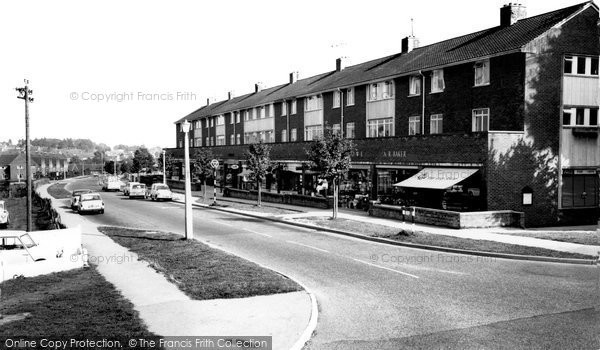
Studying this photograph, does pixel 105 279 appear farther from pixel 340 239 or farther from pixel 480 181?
pixel 480 181

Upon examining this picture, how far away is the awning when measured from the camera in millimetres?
24141

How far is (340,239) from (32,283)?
1139cm

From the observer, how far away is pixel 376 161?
3131 centimetres

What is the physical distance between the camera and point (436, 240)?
1864cm

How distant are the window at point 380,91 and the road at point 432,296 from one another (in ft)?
59.4

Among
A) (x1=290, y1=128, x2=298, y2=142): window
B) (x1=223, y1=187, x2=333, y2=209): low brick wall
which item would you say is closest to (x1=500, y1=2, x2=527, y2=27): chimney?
(x1=223, y1=187, x2=333, y2=209): low brick wall

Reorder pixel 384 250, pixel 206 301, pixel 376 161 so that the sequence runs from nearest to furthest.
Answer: pixel 206 301, pixel 384 250, pixel 376 161

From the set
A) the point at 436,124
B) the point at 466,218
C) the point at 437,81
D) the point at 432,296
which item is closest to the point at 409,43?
the point at 437,81

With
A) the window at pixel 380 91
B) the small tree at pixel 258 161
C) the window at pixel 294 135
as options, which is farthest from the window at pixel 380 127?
the window at pixel 294 135

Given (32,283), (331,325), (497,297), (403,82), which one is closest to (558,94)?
(403,82)

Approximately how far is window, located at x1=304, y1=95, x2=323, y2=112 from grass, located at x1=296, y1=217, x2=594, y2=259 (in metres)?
19.6

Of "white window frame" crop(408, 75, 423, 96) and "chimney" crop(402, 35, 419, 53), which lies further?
"chimney" crop(402, 35, 419, 53)

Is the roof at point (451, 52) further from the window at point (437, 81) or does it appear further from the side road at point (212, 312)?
the side road at point (212, 312)

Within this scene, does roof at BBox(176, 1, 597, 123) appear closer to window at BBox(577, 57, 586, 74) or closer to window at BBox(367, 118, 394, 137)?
window at BBox(577, 57, 586, 74)
